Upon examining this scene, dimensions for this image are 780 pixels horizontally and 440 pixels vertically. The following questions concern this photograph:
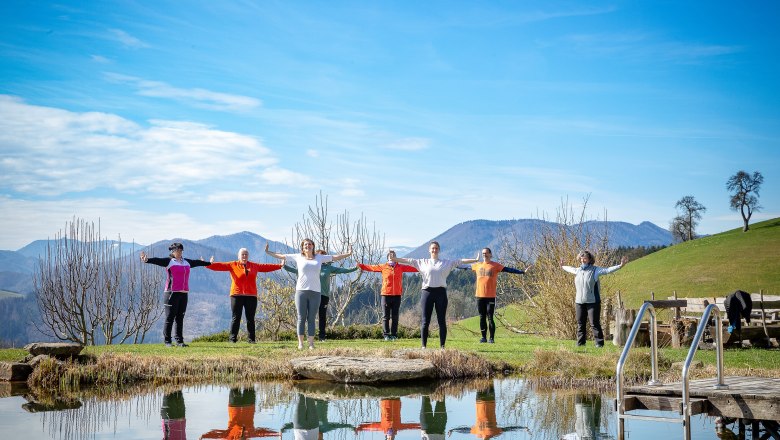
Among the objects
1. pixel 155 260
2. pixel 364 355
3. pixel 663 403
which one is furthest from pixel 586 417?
pixel 155 260

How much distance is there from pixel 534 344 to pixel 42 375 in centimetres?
1058

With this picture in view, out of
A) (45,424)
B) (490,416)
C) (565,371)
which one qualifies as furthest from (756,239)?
(45,424)

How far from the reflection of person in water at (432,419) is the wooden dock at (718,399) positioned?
7.23 ft

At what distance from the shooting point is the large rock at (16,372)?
1417cm

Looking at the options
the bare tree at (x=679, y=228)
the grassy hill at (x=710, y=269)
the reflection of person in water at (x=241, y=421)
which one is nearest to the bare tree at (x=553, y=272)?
the reflection of person in water at (x=241, y=421)

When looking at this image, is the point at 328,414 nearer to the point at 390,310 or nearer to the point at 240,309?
the point at 240,309

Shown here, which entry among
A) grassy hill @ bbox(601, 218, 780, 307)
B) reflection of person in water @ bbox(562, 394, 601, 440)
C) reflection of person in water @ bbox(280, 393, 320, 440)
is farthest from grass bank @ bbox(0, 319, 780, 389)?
grassy hill @ bbox(601, 218, 780, 307)

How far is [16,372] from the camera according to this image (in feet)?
46.5

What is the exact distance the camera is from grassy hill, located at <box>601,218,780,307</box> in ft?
139

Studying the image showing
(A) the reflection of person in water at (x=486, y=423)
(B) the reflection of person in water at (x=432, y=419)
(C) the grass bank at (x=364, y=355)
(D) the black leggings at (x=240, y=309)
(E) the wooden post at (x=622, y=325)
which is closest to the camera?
(B) the reflection of person in water at (x=432, y=419)

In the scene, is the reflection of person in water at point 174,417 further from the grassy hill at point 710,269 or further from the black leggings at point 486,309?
the grassy hill at point 710,269

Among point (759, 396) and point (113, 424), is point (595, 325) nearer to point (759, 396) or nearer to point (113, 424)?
point (759, 396)

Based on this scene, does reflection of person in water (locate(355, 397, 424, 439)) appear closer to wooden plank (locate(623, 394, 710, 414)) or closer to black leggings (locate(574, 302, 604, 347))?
wooden plank (locate(623, 394, 710, 414))

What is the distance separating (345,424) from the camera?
10.0 m
